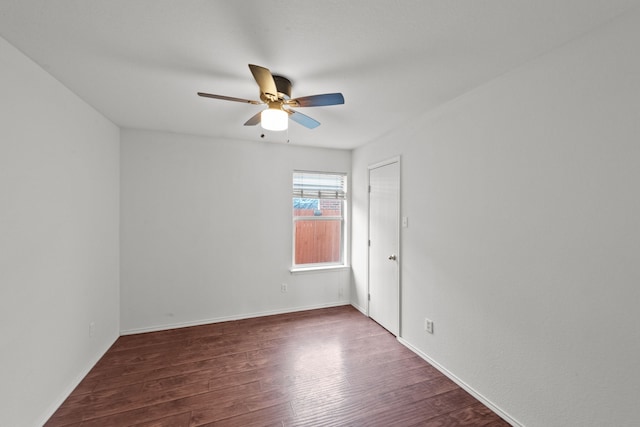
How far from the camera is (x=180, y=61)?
171cm

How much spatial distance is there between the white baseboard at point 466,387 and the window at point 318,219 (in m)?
1.67

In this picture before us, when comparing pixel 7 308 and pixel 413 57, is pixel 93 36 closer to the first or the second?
pixel 7 308

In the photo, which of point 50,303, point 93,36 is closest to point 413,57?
point 93,36

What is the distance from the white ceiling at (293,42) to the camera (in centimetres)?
126

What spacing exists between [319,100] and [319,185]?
2.22 metres

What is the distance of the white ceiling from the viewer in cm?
126

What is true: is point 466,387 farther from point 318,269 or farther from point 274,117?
point 274,117

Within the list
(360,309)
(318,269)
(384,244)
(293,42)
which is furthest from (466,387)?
(293,42)

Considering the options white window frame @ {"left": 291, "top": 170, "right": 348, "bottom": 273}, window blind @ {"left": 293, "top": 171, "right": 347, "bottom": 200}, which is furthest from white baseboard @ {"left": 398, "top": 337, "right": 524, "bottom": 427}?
window blind @ {"left": 293, "top": 171, "right": 347, "bottom": 200}

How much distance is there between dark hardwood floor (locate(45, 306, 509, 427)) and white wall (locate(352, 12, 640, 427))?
1.35 feet

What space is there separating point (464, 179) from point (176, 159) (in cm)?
323

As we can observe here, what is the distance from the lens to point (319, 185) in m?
3.99

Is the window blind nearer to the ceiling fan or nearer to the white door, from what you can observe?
the white door

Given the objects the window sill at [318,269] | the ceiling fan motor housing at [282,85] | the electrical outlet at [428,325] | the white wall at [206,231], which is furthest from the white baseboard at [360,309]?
the ceiling fan motor housing at [282,85]
